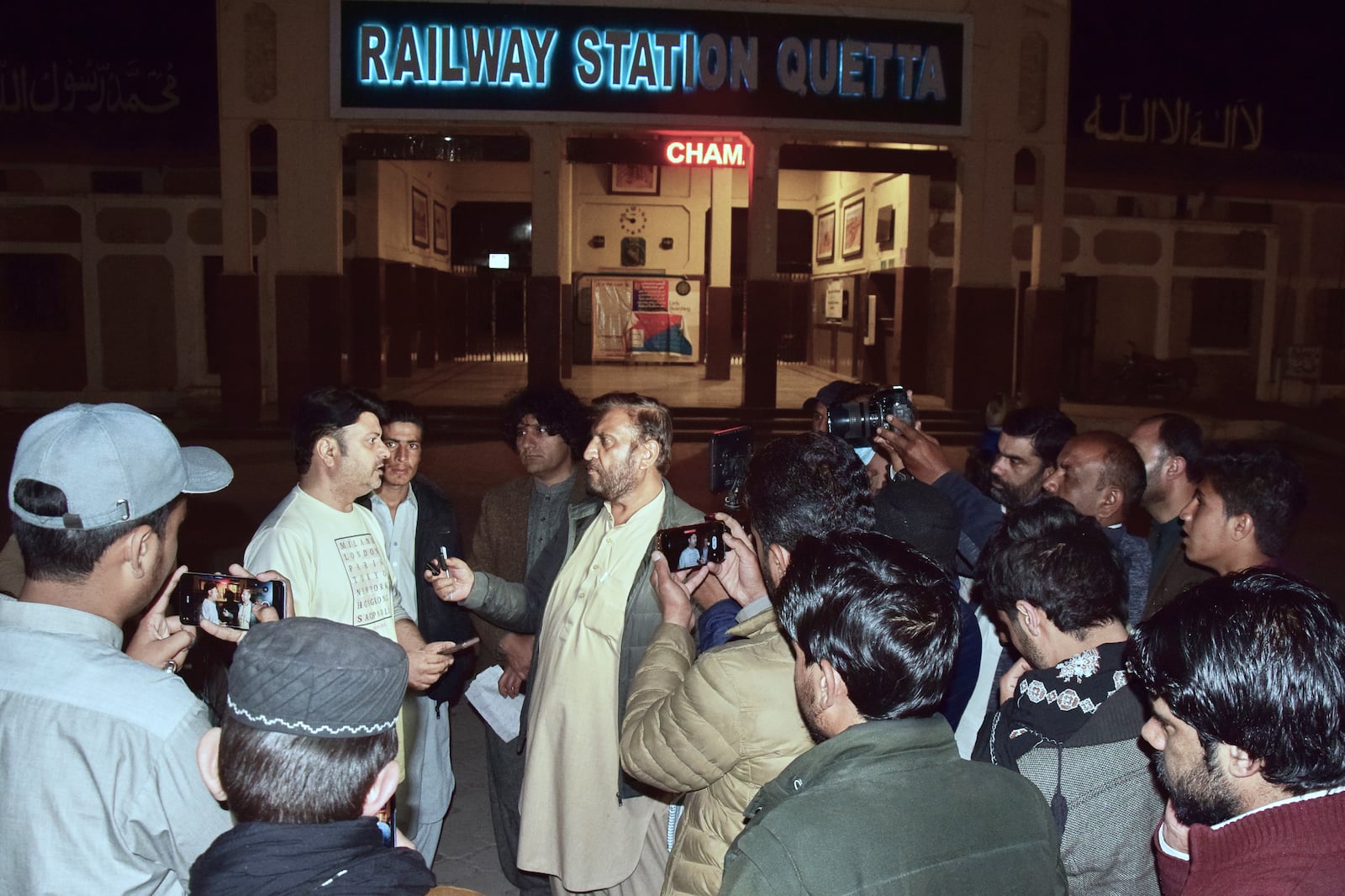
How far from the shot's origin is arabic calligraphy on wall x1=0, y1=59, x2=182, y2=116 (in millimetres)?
17812

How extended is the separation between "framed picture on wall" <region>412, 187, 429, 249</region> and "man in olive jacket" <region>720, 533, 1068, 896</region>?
21.5 m

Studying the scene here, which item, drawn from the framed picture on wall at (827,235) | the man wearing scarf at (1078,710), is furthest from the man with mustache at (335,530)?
the framed picture on wall at (827,235)

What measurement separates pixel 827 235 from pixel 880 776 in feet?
77.7

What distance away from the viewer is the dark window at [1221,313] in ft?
70.2

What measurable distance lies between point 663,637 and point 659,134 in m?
14.6

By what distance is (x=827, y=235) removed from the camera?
24516mm

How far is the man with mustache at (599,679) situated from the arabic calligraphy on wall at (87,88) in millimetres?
17669

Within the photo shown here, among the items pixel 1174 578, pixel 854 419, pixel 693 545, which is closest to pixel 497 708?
pixel 693 545

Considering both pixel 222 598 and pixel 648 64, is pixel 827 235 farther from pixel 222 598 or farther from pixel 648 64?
pixel 222 598

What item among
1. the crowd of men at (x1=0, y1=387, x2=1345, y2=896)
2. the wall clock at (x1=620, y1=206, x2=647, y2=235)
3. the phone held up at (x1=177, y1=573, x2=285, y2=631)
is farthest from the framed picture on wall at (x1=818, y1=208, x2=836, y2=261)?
the phone held up at (x1=177, y1=573, x2=285, y2=631)

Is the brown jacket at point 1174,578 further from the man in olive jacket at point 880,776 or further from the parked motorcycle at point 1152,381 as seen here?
the parked motorcycle at point 1152,381

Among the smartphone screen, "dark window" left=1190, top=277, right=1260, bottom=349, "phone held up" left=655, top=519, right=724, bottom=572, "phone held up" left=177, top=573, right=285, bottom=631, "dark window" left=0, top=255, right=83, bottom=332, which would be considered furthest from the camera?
"dark window" left=1190, top=277, right=1260, bottom=349

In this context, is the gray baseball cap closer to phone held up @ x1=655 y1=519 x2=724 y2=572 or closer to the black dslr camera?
phone held up @ x1=655 y1=519 x2=724 y2=572

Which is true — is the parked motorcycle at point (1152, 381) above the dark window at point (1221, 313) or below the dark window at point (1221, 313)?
below
